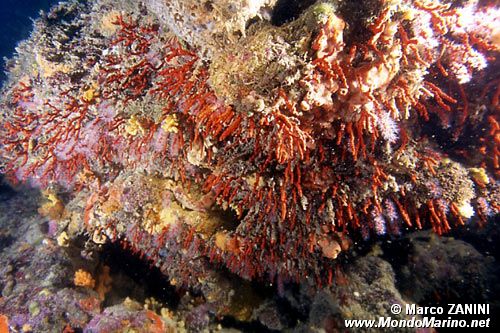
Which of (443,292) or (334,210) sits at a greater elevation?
(334,210)

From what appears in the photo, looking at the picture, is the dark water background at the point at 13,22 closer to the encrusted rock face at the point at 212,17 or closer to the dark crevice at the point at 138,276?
the dark crevice at the point at 138,276

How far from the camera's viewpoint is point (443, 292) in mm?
5176

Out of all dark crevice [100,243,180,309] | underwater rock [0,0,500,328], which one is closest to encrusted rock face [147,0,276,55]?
underwater rock [0,0,500,328]

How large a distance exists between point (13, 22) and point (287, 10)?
121 ft

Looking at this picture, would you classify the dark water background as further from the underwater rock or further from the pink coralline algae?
the pink coralline algae

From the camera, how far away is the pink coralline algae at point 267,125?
2916 mm

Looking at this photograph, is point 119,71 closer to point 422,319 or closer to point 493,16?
point 493,16

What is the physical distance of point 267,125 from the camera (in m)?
3.12

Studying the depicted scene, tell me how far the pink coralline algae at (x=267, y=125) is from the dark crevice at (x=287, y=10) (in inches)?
9.8

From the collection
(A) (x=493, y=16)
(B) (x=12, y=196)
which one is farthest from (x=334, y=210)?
(B) (x=12, y=196)

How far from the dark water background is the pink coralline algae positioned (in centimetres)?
2879

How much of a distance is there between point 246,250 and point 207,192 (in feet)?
3.92

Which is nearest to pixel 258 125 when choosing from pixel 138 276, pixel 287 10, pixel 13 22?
pixel 287 10

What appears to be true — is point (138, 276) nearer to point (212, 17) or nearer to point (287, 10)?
point (212, 17)
